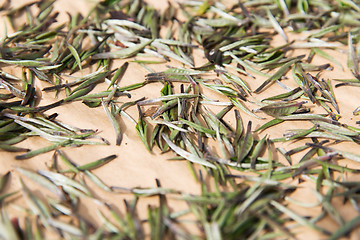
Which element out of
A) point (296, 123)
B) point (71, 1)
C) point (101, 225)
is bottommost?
point (101, 225)

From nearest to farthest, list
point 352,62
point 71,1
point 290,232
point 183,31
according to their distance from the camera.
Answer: point 290,232, point 352,62, point 183,31, point 71,1

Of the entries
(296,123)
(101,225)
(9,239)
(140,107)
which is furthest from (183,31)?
(9,239)

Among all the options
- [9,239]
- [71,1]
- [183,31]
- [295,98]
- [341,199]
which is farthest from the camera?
[71,1]

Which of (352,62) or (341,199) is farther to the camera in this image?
(352,62)

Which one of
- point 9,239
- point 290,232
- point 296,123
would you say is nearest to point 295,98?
point 296,123

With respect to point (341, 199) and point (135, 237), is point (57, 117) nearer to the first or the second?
point (135, 237)

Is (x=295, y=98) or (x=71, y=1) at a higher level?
(x=71, y=1)

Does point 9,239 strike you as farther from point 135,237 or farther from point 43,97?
point 43,97
